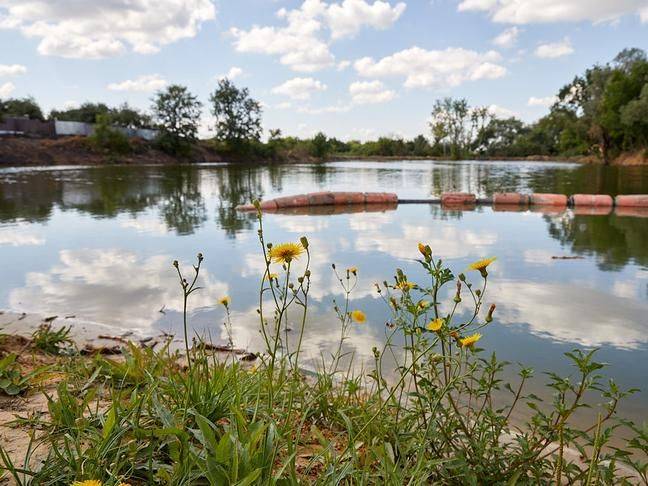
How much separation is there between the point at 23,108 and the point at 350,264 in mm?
50074

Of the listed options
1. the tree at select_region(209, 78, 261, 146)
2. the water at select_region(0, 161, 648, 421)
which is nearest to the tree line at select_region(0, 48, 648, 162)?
the tree at select_region(209, 78, 261, 146)

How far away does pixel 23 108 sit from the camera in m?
43.6

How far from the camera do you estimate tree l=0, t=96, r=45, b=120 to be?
4295cm

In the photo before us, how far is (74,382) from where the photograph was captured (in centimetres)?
180

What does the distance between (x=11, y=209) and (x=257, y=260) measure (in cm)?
764

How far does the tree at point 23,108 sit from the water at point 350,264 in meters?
41.7

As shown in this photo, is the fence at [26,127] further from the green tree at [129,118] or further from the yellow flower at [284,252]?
the yellow flower at [284,252]

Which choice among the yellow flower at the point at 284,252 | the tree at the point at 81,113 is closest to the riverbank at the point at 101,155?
the tree at the point at 81,113

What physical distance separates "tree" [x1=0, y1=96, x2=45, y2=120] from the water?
41.7 metres

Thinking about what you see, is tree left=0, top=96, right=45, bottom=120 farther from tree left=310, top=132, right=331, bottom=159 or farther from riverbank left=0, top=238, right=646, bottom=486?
riverbank left=0, top=238, right=646, bottom=486

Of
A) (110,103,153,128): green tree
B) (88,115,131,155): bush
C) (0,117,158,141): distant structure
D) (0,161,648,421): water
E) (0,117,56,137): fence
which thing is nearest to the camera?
(0,161,648,421): water

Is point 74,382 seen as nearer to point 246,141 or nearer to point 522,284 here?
point 522,284

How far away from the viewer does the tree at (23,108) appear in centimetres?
4295

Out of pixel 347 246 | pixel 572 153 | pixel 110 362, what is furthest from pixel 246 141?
pixel 110 362
